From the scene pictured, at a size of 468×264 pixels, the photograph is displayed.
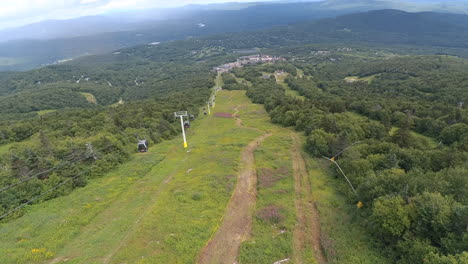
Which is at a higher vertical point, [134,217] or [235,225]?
[134,217]

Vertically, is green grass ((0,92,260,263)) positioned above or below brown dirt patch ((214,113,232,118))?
above

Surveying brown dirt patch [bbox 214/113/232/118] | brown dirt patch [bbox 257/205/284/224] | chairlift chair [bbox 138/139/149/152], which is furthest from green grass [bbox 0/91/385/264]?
brown dirt patch [bbox 214/113/232/118]

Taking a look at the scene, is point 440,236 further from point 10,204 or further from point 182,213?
point 10,204

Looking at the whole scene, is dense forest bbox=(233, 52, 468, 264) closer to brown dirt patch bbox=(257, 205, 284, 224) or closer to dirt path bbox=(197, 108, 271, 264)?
brown dirt patch bbox=(257, 205, 284, 224)

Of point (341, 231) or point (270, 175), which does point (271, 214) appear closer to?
point (341, 231)

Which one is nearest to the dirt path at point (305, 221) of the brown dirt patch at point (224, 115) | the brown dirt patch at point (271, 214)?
the brown dirt patch at point (271, 214)

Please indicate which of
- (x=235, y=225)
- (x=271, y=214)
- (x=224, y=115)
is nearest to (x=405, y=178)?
(x=271, y=214)
